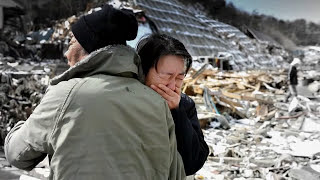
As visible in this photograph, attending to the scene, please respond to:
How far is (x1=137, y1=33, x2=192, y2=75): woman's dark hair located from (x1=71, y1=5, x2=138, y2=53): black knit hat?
0.79 ft

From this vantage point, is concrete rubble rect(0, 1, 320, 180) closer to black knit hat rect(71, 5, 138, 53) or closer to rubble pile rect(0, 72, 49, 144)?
rubble pile rect(0, 72, 49, 144)

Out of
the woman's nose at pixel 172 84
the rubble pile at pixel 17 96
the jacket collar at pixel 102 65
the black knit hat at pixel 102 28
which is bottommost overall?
the rubble pile at pixel 17 96

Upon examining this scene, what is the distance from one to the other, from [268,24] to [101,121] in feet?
228

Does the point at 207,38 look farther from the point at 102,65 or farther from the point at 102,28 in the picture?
the point at 102,65

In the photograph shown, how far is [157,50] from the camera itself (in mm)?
1681

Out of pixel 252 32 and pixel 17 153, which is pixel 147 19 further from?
pixel 252 32

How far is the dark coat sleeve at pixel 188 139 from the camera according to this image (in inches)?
63.7

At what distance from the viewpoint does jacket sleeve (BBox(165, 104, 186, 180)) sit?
146cm

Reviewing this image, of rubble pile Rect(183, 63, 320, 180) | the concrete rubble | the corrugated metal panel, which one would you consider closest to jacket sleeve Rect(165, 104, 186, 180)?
the concrete rubble

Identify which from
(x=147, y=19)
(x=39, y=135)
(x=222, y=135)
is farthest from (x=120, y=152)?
(x=147, y=19)

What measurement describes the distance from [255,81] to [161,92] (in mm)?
16241

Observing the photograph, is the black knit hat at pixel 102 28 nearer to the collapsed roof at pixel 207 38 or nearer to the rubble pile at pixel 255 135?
the rubble pile at pixel 255 135

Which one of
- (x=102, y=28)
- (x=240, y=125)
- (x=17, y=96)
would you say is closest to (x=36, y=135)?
(x=102, y=28)

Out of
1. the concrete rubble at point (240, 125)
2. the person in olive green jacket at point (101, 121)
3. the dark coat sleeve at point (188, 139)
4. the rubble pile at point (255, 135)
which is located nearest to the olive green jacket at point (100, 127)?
the person in olive green jacket at point (101, 121)
